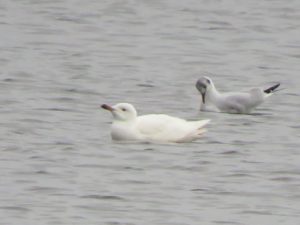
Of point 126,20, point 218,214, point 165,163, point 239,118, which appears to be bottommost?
point 218,214

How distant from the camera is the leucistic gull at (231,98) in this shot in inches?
699

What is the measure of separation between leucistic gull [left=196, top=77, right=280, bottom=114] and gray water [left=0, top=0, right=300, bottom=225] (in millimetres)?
119

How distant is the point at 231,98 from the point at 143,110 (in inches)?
34.5

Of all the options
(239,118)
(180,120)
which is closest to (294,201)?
(180,120)

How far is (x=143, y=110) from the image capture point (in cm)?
1773

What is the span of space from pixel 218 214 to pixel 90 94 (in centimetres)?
588

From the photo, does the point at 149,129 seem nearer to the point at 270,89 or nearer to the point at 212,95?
the point at 212,95

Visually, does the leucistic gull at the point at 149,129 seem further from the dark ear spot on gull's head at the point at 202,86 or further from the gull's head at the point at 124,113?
the dark ear spot on gull's head at the point at 202,86

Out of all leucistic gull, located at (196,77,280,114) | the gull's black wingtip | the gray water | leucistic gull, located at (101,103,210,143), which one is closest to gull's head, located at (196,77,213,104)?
leucistic gull, located at (196,77,280,114)

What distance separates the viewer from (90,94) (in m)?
18.6

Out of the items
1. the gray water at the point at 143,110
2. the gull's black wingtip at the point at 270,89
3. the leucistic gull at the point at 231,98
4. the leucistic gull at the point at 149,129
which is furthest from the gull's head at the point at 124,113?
the gull's black wingtip at the point at 270,89

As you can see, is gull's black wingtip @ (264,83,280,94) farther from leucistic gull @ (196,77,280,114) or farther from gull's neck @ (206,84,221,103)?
gull's neck @ (206,84,221,103)

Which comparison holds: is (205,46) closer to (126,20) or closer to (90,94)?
(126,20)

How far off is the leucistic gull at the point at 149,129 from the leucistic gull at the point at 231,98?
190 centimetres
